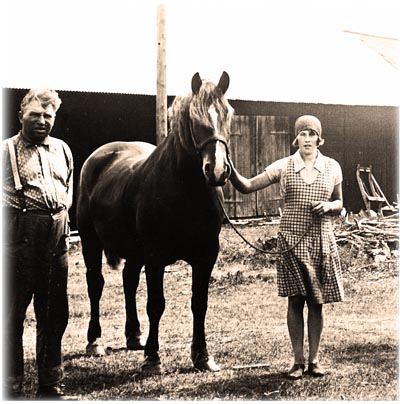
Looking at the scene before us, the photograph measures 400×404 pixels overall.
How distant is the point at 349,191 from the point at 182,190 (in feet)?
32.7

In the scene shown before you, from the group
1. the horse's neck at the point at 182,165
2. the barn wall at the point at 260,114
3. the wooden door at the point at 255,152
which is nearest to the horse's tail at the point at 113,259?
the horse's neck at the point at 182,165

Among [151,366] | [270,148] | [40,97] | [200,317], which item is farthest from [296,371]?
[270,148]

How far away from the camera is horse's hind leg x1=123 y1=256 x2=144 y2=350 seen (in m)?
6.26

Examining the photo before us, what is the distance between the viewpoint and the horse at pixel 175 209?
4.80m

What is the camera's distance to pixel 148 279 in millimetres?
5434

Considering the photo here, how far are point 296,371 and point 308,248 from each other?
0.95 m

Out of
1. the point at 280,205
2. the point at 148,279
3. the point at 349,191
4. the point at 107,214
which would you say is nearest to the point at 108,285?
the point at 107,214

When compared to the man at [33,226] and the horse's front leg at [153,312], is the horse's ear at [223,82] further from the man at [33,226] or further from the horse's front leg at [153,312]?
the horse's front leg at [153,312]

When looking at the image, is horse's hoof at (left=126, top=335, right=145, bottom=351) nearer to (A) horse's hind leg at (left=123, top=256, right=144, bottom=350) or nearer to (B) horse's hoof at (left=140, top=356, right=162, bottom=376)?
(A) horse's hind leg at (left=123, top=256, right=144, bottom=350)

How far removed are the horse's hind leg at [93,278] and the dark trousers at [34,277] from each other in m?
1.64

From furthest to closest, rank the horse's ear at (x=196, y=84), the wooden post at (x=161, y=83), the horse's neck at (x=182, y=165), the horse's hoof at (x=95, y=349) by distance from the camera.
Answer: the wooden post at (x=161, y=83), the horse's hoof at (x=95, y=349), the horse's neck at (x=182, y=165), the horse's ear at (x=196, y=84)

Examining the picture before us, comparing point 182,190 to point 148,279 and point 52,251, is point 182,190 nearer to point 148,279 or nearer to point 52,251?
point 148,279

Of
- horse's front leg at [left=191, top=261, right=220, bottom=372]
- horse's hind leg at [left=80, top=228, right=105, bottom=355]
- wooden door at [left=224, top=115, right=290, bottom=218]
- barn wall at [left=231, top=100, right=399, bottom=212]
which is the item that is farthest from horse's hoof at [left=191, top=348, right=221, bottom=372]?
barn wall at [left=231, top=100, right=399, bottom=212]

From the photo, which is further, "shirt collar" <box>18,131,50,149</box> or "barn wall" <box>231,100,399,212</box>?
"barn wall" <box>231,100,399,212</box>
